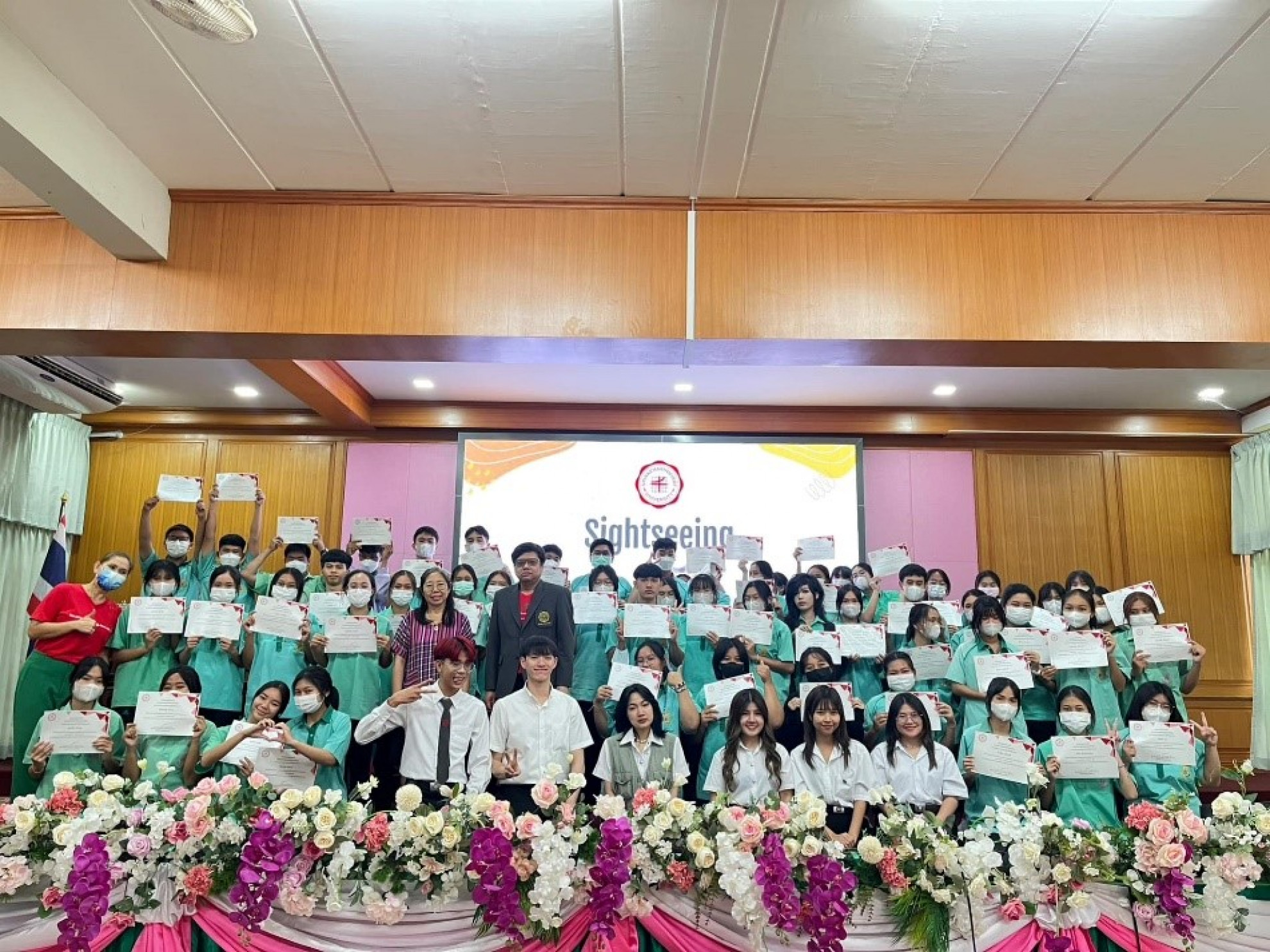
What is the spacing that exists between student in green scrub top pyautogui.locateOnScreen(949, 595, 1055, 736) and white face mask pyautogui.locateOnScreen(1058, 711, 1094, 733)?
0.39 m

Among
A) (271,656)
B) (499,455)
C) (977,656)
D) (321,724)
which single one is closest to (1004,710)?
(977,656)

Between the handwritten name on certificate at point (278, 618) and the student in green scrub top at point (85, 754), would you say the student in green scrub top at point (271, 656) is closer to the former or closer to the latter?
the handwritten name on certificate at point (278, 618)

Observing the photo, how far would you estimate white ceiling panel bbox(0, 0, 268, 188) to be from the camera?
97.0 inches

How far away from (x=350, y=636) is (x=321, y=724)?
1.52 feet

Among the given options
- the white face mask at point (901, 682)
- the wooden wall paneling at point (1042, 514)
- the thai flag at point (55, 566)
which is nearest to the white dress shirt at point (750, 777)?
the white face mask at point (901, 682)

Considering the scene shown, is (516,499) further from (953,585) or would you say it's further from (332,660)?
(953,585)

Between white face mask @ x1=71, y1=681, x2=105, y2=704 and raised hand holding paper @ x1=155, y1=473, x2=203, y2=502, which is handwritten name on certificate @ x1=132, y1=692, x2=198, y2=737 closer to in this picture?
white face mask @ x1=71, y1=681, x2=105, y2=704

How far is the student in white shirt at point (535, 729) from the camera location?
361 centimetres

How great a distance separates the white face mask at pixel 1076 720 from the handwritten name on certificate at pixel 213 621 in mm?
3572

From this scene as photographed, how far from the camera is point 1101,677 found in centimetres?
429

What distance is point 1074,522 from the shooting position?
7.45 meters

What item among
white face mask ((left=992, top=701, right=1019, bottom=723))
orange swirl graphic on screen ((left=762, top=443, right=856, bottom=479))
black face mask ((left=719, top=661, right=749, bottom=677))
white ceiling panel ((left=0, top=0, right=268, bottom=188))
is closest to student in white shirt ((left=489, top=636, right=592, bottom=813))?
black face mask ((left=719, top=661, right=749, bottom=677))

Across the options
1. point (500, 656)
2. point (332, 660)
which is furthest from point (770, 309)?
point (332, 660)

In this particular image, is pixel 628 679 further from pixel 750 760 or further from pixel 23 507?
pixel 23 507
